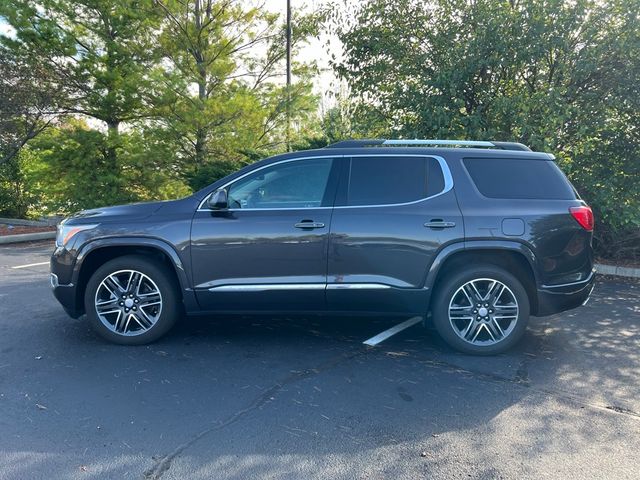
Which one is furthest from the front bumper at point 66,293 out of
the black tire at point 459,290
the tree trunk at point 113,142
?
the tree trunk at point 113,142

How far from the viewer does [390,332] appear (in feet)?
16.3

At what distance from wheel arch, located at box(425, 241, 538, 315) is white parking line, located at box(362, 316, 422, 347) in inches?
Result: 28.7

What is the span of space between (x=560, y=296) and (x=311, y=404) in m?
2.46

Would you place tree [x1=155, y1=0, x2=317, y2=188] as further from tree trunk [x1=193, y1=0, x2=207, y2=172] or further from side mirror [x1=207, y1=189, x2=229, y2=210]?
side mirror [x1=207, y1=189, x2=229, y2=210]

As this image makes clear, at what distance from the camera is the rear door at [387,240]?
4348 mm

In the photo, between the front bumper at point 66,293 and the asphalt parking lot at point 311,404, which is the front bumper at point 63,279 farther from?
the asphalt parking lot at point 311,404

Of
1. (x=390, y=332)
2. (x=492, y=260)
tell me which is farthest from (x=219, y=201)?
(x=492, y=260)

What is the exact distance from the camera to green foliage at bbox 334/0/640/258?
24.4 feet

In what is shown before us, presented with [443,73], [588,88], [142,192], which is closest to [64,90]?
[142,192]

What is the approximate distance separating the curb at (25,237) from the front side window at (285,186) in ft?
32.9

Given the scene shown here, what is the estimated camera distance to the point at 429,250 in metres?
4.35

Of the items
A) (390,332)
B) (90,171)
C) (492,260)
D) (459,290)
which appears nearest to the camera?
(459,290)

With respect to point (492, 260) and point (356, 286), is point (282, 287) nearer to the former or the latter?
point (356, 286)

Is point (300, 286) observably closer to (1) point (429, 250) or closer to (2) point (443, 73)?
(1) point (429, 250)
